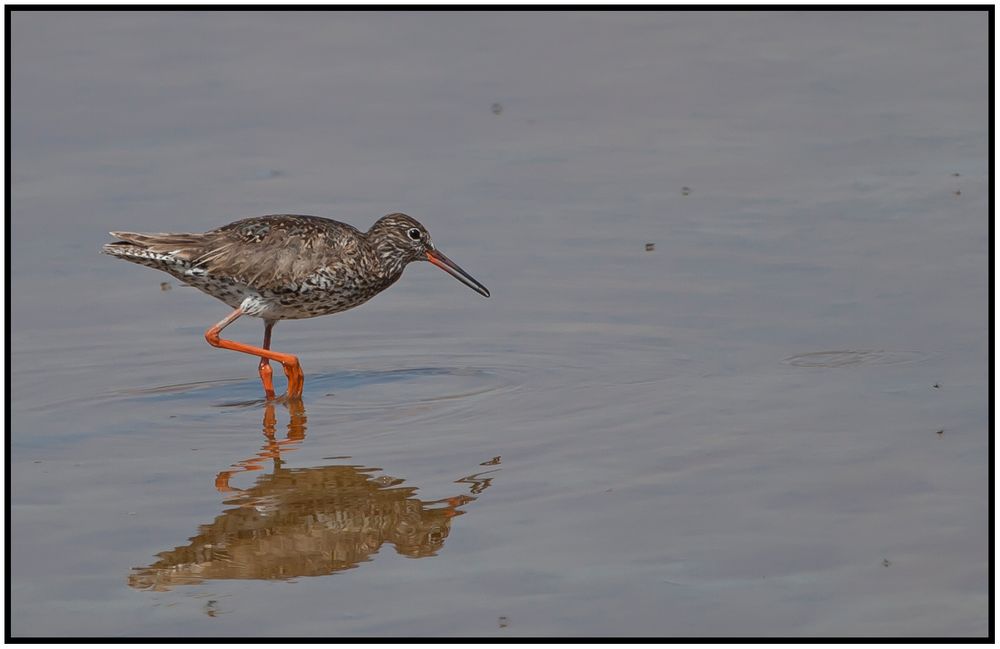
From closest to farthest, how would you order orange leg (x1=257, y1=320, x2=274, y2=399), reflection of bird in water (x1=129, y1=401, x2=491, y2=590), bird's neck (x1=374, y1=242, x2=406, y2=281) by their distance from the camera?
1. reflection of bird in water (x1=129, y1=401, x2=491, y2=590)
2. orange leg (x1=257, y1=320, x2=274, y2=399)
3. bird's neck (x1=374, y1=242, x2=406, y2=281)

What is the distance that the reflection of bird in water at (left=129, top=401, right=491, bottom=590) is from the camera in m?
8.04

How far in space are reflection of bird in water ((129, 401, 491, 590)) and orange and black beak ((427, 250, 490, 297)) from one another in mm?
2865

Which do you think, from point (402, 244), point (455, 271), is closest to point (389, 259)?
point (402, 244)

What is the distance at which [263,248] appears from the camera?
11805 millimetres

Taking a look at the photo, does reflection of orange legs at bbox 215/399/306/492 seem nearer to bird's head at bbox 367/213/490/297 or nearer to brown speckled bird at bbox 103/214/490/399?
brown speckled bird at bbox 103/214/490/399

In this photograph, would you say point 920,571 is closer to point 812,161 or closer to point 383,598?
point 383,598

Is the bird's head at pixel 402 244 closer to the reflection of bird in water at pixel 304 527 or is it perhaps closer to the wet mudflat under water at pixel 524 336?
the wet mudflat under water at pixel 524 336

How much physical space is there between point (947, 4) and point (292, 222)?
9.39 meters

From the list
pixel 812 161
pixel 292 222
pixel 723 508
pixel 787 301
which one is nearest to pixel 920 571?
pixel 723 508

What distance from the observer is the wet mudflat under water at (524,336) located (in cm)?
776

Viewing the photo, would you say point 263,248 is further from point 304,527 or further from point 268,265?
point 304,527

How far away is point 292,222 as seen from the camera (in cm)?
1192

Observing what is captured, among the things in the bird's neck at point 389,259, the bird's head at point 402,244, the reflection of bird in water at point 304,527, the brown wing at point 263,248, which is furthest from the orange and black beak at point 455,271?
the reflection of bird in water at point 304,527

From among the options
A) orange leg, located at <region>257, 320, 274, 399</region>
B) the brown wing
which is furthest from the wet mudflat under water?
the brown wing
